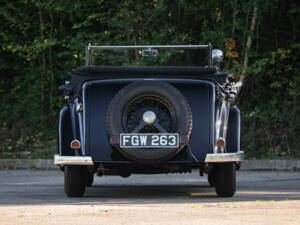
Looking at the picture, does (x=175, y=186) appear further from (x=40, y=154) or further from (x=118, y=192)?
(x=40, y=154)

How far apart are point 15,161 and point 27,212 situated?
8.43 metres

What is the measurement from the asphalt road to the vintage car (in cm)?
36

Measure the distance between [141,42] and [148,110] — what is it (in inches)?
383

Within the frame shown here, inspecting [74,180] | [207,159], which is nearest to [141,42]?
[74,180]

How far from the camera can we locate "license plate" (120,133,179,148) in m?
7.87

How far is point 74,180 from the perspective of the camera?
8500 millimetres

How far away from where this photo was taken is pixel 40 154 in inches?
628

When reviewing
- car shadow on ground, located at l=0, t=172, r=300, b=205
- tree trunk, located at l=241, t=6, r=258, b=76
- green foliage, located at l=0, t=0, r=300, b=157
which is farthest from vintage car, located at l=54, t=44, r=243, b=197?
tree trunk, located at l=241, t=6, r=258, b=76

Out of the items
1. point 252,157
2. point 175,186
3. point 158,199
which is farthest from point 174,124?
point 252,157

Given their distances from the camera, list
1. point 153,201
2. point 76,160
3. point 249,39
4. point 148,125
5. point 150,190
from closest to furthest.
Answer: point 153,201, point 148,125, point 76,160, point 150,190, point 249,39

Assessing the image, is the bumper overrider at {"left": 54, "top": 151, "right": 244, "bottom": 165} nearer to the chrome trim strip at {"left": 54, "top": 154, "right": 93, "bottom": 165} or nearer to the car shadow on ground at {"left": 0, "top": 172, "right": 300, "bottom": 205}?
the chrome trim strip at {"left": 54, "top": 154, "right": 93, "bottom": 165}

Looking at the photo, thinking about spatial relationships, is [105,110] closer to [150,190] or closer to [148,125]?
[148,125]

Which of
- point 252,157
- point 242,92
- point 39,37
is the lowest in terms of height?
point 252,157

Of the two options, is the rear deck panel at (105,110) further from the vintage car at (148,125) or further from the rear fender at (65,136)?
the rear fender at (65,136)
